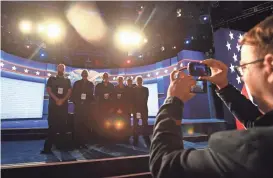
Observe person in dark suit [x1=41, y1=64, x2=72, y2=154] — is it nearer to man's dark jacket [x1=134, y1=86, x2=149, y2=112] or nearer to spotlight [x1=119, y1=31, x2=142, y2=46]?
man's dark jacket [x1=134, y1=86, x2=149, y2=112]

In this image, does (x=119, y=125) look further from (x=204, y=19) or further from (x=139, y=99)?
(x=204, y=19)

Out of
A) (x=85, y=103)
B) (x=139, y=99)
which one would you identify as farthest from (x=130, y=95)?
(x=85, y=103)

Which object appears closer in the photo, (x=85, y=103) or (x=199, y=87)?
(x=199, y=87)

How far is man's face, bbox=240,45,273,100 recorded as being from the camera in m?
0.72

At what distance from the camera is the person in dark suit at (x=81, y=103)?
13.3 ft

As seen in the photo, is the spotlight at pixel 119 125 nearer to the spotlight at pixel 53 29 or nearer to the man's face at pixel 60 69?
the man's face at pixel 60 69

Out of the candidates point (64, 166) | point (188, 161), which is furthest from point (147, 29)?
point (188, 161)

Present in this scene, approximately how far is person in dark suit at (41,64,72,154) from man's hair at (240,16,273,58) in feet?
12.0

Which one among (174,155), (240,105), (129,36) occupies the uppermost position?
(129,36)

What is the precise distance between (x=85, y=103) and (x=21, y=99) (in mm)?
5762

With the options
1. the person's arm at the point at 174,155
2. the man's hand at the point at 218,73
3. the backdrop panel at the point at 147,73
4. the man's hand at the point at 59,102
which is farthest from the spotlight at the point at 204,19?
the person's arm at the point at 174,155

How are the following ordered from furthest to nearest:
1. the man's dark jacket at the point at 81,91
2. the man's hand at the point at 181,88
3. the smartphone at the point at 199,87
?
the man's dark jacket at the point at 81,91 < the smartphone at the point at 199,87 < the man's hand at the point at 181,88

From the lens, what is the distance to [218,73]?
1.19 meters

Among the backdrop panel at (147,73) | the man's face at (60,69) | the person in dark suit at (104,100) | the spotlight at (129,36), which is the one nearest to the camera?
the man's face at (60,69)
